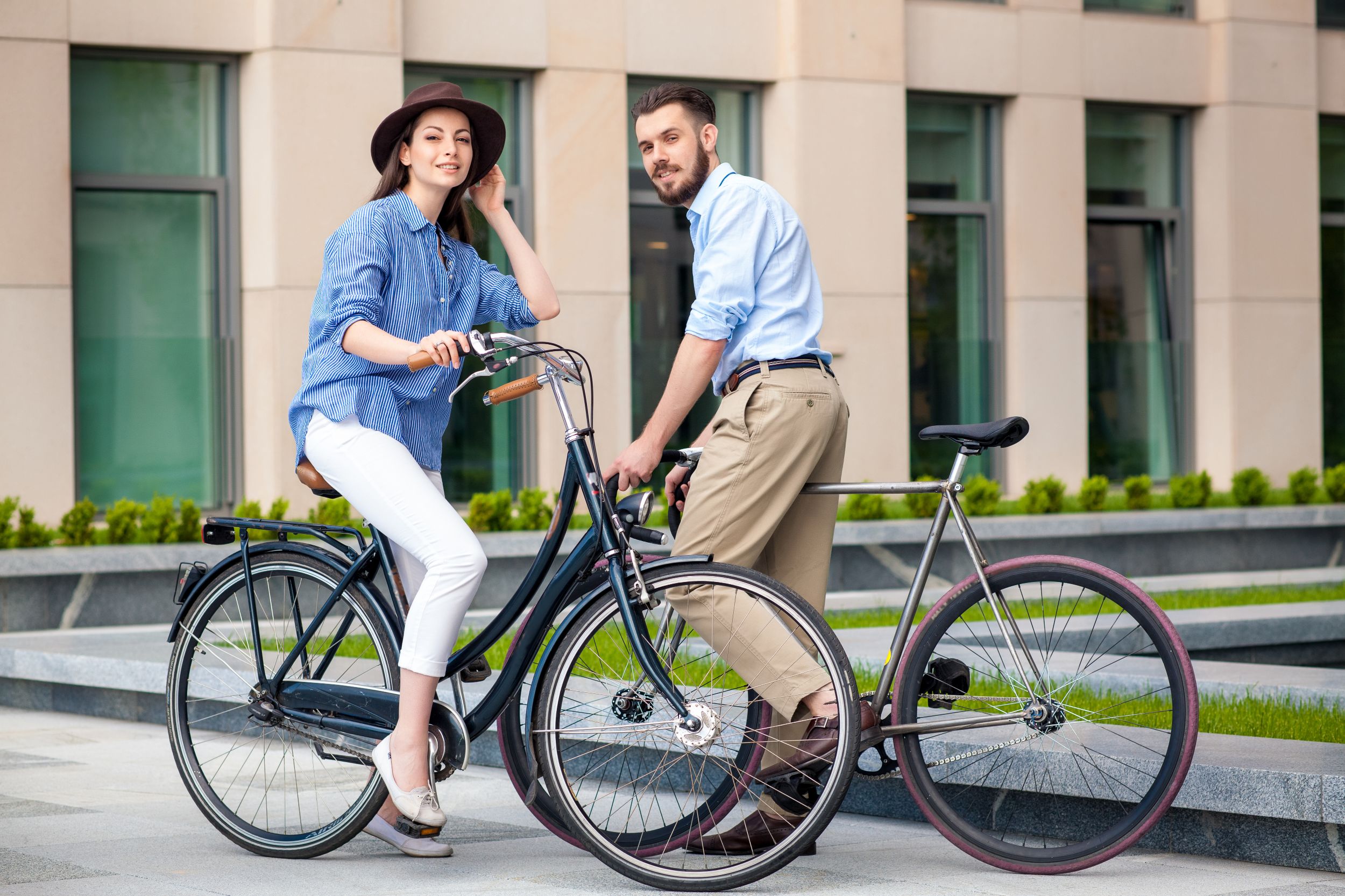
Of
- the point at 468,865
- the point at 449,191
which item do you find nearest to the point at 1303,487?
the point at 449,191

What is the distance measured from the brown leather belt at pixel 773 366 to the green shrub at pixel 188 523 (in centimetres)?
723

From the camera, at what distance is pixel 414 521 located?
Answer: 14.9ft

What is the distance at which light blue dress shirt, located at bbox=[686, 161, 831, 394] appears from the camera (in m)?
4.56

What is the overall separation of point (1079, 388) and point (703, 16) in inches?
188

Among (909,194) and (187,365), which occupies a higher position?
(909,194)

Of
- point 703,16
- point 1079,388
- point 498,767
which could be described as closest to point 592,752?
point 498,767

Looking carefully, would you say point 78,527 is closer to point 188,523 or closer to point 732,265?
point 188,523

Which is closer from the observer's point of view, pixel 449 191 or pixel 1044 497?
pixel 449 191

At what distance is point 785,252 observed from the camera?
4.68m

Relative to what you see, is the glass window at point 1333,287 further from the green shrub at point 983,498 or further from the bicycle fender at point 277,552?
the bicycle fender at point 277,552

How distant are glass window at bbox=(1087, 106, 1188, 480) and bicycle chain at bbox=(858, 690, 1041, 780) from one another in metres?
11.8

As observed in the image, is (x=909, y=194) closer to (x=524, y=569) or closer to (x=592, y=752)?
(x=524, y=569)

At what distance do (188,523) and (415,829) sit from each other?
7093 millimetres

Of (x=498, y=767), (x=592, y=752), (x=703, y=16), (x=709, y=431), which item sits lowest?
(x=498, y=767)
